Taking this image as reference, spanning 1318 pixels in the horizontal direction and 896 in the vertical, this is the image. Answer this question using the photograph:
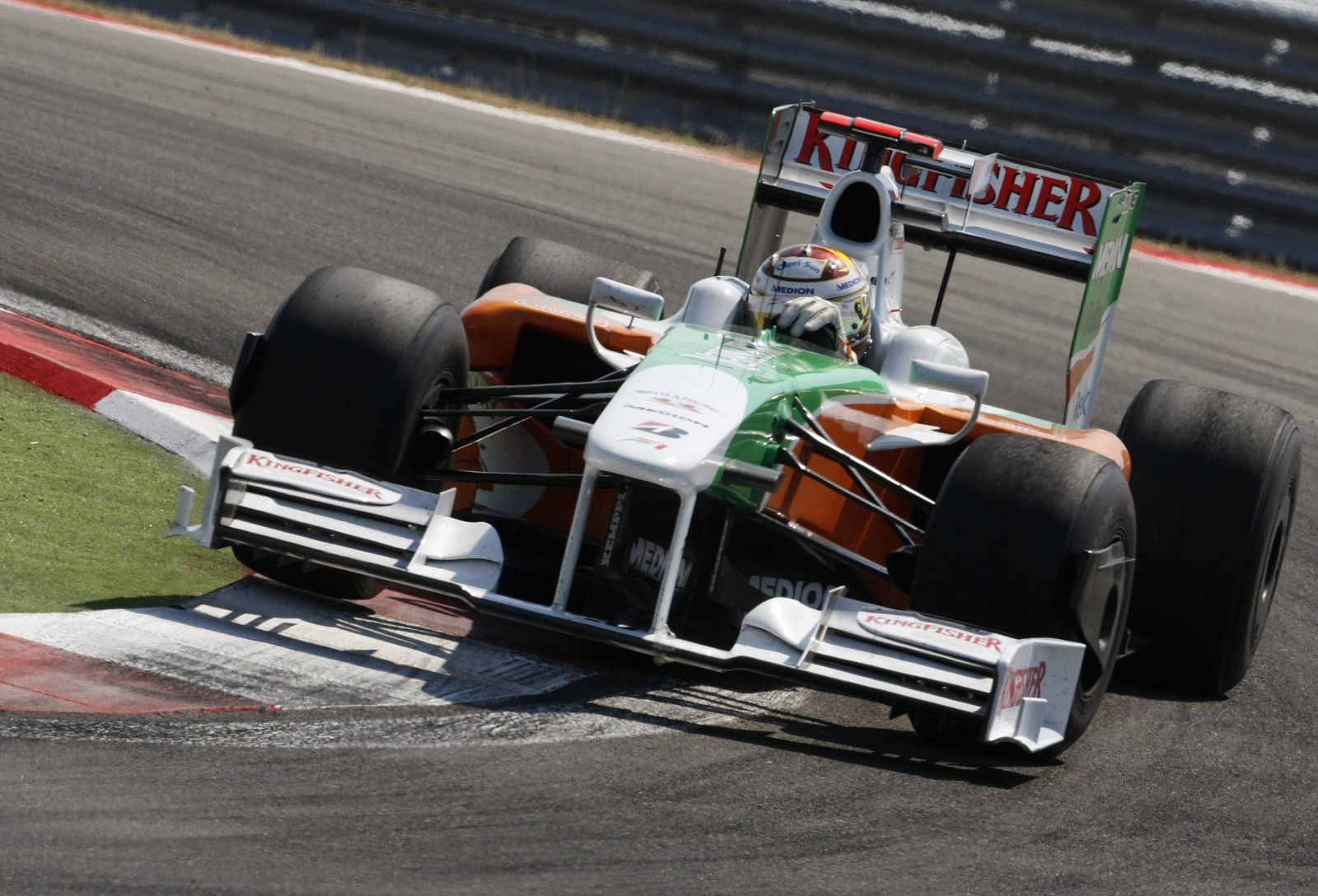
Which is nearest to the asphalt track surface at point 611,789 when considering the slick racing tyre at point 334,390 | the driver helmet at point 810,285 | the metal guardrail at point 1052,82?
the slick racing tyre at point 334,390

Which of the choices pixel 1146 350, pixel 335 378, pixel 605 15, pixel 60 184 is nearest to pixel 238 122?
pixel 60 184

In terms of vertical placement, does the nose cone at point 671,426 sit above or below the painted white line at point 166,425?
above

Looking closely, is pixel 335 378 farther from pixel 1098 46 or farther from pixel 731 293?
pixel 1098 46

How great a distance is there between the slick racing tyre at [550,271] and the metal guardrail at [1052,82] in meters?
7.71

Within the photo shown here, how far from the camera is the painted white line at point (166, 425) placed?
264 inches

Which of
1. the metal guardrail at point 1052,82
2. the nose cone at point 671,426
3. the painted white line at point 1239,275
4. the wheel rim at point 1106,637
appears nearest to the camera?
the nose cone at point 671,426

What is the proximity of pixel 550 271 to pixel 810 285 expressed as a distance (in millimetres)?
1567

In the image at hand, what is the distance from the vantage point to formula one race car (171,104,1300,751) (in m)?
4.82

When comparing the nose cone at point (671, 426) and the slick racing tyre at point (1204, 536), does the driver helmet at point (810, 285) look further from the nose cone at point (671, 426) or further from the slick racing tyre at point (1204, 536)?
the slick racing tyre at point (1204, 536)

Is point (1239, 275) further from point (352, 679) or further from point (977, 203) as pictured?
point (352, 679)

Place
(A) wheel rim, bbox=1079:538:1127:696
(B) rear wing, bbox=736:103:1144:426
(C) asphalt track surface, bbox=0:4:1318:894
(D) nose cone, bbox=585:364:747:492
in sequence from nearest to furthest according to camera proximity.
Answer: (C) asphalt track surface, bbox=0:4:1318:894 < (D) nose cone, bbox=585:364:747:492 < (A) wheel rim, bbox=1079:538:1127:696 < (B) rear wing, bbox=736:103:1144:426

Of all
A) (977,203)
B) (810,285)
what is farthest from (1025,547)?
(977,203)

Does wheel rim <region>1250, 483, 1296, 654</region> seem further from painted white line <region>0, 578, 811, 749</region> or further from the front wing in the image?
painted white line <region>0, 578, 811, 749</region>

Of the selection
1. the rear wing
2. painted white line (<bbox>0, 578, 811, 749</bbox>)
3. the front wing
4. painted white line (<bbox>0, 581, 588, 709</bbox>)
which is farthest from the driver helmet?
painted white line (<bbox>0, 581, 588, 709</bbox>)
